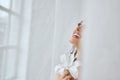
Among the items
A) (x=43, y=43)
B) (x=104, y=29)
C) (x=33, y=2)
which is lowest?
(x=43, y=43)

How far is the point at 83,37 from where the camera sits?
3.72 feet

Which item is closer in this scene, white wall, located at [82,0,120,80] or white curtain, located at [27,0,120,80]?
white curtain, located at [27,0,120,80]

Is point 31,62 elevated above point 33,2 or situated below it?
below

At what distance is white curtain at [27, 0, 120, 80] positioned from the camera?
3.11ft

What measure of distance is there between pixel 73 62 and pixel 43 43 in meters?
0.21

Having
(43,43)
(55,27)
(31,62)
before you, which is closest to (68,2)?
(55,27)

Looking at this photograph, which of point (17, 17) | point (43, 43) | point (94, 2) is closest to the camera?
point (17, 17)

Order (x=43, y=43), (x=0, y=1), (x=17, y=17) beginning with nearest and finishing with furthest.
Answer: (x=0, y=1) < (x=17, y=17) < (x=43, y=43)

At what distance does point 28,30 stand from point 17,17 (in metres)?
0.09

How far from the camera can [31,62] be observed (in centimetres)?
93

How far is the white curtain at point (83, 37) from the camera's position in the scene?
3.11ft

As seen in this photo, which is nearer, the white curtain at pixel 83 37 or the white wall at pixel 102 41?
the white curtain at pixel 83 37

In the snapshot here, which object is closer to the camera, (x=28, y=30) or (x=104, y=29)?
(x=28, y=30)

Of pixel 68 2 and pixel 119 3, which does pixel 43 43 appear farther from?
pixel 119 3
